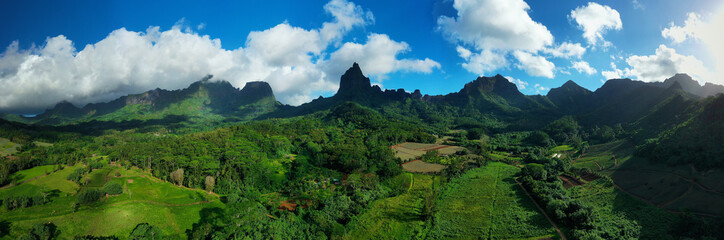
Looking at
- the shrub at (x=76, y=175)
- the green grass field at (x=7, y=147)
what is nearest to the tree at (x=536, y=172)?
the shrub at (x=76, y=175)

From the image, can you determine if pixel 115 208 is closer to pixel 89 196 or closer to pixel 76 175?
pixel 89 196

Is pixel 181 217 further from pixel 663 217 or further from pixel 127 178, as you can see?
pixel 663 217

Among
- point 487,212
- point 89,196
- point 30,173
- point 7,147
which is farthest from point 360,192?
point 7,147

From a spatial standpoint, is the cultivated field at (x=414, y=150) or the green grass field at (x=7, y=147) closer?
the green grass field at (x=7, y=147)

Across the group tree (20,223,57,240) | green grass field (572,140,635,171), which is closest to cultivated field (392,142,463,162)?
green grass field (572,140,635,171)

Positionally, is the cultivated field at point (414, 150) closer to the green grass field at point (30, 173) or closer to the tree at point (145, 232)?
the tree at point (145, 232)

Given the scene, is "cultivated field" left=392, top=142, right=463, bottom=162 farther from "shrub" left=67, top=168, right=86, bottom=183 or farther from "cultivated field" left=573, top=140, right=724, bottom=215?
"shrub" left=67, top=168, right=86, bottom=183

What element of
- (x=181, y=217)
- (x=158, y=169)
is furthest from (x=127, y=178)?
(x=181, y=217)

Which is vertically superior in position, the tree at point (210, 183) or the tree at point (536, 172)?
the tree at point (536, 172)
